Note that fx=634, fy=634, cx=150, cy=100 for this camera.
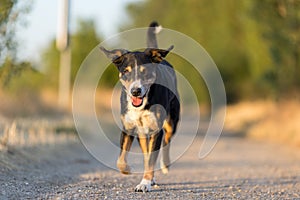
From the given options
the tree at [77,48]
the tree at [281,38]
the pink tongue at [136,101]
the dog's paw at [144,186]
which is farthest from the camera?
the tree at [77,48]

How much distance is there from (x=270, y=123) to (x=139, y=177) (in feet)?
49.2

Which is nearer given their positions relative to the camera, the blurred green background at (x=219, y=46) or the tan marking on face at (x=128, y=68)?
the tan marking on face at (x=128, y=68)

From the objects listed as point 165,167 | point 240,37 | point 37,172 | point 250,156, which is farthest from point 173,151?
point 240,37

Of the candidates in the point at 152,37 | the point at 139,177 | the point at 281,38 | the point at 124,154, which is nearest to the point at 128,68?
the point at 124,154

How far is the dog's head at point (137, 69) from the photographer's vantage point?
887 cm

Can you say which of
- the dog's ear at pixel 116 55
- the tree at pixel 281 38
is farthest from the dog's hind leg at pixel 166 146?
the tree at pixel 281 38

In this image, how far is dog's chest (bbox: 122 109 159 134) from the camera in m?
9.20

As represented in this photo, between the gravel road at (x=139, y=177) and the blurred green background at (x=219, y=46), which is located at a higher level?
the blurred green background at (x=219, y=46)

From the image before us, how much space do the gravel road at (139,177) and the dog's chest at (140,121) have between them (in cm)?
88

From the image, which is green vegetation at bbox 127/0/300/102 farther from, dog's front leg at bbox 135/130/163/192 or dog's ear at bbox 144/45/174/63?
dog's front leg at bbox 135/130/163/192

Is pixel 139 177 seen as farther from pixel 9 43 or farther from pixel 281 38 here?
pixel 281 38

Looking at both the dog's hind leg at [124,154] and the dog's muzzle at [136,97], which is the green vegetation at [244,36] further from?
the dog's muzzle at [136,97]

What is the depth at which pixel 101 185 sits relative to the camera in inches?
372

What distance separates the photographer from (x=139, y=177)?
36.5 ft
